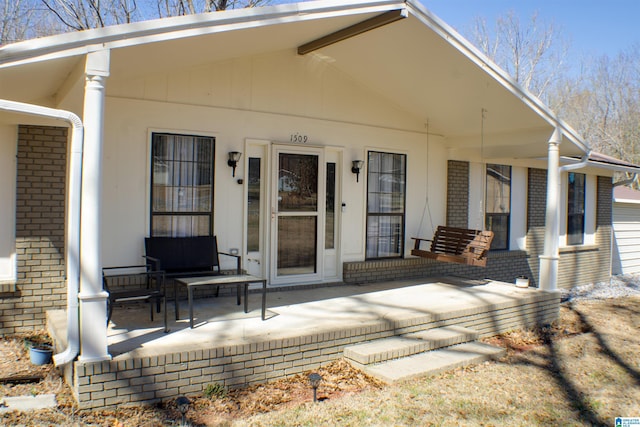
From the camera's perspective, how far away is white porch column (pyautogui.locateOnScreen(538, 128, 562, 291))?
25.8ft

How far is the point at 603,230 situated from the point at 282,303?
9.90 metres

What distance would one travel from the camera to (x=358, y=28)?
612 cm

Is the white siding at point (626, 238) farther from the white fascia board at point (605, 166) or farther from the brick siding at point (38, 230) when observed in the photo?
the brick siding at point (38, 230)

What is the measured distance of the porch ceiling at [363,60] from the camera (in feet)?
14.5

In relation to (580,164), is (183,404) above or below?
below

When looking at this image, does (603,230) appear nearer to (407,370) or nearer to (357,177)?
(357,177)

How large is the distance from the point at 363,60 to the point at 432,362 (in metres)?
4.22

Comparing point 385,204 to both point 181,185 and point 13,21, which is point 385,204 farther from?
point 13,21

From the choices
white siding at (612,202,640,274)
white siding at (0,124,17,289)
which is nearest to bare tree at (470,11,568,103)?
white siding at (612,202,640,274)

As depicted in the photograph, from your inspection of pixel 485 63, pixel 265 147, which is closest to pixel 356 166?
pixel 265 147

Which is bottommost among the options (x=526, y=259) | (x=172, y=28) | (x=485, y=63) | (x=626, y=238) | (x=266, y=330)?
(x=266, y=330)

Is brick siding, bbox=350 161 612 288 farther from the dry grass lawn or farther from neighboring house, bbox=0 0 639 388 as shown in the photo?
the dry grass lawn

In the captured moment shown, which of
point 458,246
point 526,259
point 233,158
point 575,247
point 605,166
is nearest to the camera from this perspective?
point 233,158

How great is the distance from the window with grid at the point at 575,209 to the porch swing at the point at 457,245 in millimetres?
4375
